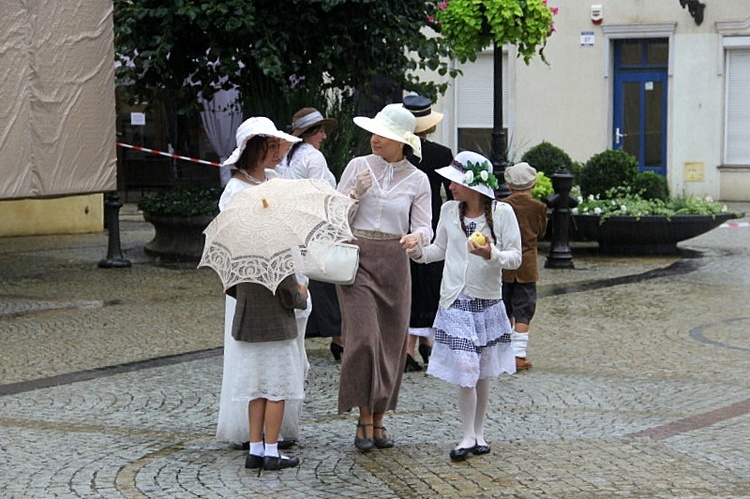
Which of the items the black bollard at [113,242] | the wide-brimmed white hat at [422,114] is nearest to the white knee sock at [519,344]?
the wide-brimmed white hat at [422,114]

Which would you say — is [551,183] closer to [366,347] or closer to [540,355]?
[540,355]

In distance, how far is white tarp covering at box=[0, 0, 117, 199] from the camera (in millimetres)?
12633

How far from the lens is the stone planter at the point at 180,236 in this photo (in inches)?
595

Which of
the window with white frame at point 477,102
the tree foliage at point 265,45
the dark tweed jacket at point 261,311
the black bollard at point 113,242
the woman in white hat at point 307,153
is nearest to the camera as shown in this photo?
the dark tweed jacket at point 261,311

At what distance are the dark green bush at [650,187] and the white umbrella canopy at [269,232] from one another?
10.8 m

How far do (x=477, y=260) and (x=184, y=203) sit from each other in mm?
9136

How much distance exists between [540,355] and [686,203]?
7150 mm

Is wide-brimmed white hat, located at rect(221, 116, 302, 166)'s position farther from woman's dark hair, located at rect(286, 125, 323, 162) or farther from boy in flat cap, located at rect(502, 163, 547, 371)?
boy in flat cap, located at rect(502, 163, 547, 371)

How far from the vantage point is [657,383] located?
27.3 feet

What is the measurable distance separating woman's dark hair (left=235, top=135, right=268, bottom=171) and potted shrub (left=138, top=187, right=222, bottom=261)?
8.49 metres

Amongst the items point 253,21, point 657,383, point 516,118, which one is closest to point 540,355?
point 657,383

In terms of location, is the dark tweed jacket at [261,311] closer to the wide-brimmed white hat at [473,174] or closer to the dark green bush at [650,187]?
the wide-brimmed white hat at [473,174]

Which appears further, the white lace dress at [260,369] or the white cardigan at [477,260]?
the white cardigan at [477,260]

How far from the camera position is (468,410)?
21.5 feet
